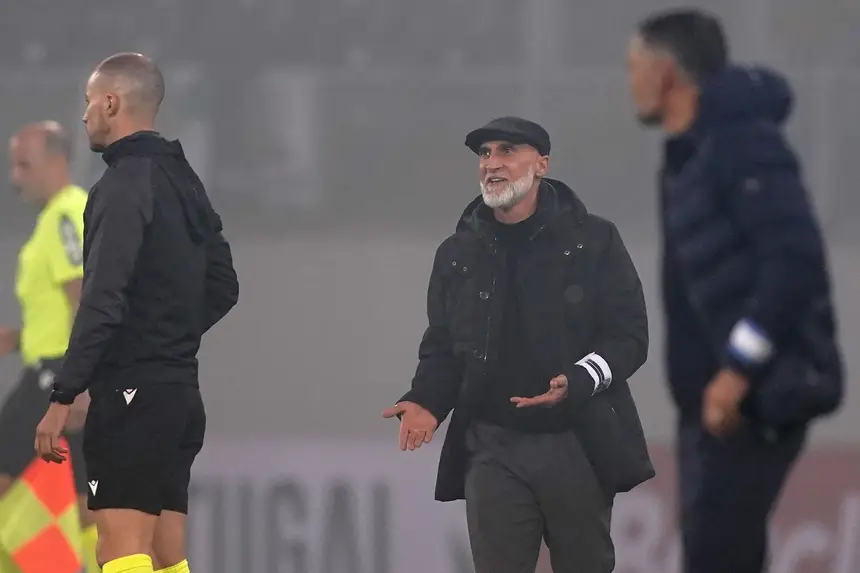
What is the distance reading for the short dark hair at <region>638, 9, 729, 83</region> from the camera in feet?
11.0

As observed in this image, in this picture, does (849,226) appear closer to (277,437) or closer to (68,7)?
(277,437)

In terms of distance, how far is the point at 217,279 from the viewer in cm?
454

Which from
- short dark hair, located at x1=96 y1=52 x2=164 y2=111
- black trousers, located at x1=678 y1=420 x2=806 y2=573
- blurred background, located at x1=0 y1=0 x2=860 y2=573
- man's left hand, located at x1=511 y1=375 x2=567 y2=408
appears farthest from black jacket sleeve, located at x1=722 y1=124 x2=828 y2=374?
blurred background, located at x1=0 y1=0 x2=860 y2=573

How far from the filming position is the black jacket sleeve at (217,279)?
452 centimetres

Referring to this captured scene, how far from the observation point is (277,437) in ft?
22.7

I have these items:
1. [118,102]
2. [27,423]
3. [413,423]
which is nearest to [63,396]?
[118,102]

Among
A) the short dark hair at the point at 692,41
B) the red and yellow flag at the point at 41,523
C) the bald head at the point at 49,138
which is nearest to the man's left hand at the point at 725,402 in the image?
the short dark hair at the point at 692,41

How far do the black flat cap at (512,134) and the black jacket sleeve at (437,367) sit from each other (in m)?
0.34

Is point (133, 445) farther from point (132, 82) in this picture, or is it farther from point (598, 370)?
point (598, 370)

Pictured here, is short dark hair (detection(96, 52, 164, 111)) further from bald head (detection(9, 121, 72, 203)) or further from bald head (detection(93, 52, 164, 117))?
bald head (detection(9, 121, 72, 203))

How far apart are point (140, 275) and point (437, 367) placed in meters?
0.89

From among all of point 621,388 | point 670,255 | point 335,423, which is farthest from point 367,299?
point 670,255

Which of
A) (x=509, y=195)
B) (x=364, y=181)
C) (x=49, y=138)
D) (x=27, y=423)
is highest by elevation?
(x=49, y=138)

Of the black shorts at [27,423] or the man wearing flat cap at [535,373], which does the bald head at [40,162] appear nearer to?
the black shorts at [27,423]
